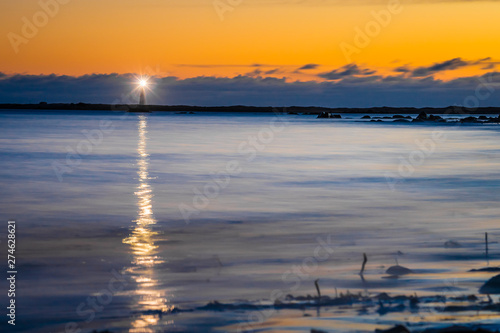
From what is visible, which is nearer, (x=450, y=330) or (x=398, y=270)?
(x=450, y=330)

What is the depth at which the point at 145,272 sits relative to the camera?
10.1m

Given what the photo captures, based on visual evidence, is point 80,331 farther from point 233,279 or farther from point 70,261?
point 70,261

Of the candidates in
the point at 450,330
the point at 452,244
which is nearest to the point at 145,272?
the point at 450,330

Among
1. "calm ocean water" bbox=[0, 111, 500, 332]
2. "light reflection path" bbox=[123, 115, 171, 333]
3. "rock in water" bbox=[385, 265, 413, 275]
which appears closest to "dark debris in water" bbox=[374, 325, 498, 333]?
"calm ocean water" bbox=[0, 111, 500, 332]

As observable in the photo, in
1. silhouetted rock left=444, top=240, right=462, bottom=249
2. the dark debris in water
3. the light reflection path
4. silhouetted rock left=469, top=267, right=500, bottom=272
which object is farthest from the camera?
silhouetted rock left=444, top=240, right=462, bottom=249

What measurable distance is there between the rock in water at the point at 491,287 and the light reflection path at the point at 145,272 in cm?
386

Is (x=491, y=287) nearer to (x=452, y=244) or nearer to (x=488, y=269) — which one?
(x=488, y=269)

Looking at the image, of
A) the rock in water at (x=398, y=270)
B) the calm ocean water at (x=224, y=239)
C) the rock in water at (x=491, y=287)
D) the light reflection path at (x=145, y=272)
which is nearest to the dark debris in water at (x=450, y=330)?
the calm ocean water at (x=224, y=239)

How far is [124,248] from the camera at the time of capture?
39.9 ft

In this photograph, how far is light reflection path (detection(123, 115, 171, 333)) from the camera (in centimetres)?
755

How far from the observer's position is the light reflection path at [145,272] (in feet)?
24.8

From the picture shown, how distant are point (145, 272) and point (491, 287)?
15.9ft

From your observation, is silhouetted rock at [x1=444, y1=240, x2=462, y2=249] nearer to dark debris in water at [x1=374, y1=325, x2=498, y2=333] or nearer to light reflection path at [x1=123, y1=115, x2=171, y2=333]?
light reflection path at [x1=123, y1=115, x2=171, y2=333]

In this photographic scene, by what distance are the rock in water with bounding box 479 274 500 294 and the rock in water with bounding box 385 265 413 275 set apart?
144 centimetres
